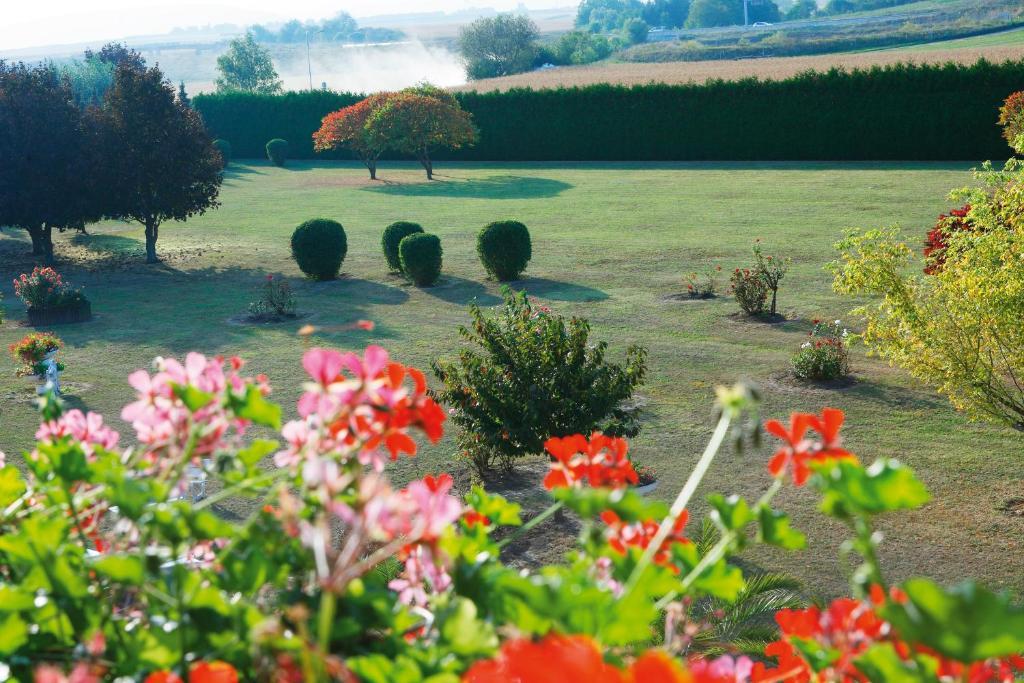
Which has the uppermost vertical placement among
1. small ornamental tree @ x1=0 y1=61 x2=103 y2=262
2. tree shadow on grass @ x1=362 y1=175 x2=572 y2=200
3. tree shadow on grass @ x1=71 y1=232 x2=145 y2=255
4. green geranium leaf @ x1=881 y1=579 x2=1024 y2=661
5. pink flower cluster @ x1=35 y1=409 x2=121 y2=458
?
small ornamental tree @ x1=0 y1=61 x2=103 y2=262

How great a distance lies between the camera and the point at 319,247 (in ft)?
56.2

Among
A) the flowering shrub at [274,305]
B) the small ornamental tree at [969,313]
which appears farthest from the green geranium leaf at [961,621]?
the flowering shrub at [274,305]

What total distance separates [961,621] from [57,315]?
51.8 feet

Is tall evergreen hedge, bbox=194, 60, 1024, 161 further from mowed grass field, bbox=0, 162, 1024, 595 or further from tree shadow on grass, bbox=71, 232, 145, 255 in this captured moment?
tree shadow on grass, bbox=71, 232, 145, 255

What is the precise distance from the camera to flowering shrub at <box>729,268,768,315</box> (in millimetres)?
13023

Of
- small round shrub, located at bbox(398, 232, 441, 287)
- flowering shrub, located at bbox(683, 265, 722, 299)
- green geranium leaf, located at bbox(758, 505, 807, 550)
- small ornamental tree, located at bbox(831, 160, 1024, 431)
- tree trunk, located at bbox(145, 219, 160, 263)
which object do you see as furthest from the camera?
tree trunk, located at bbox(145, 219, 160, 263)

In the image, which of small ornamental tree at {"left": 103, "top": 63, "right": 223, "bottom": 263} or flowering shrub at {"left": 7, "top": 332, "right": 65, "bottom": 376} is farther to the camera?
small ornamental tree at {"left": 103, "top": 63, "right": 223, "bottom": 263}

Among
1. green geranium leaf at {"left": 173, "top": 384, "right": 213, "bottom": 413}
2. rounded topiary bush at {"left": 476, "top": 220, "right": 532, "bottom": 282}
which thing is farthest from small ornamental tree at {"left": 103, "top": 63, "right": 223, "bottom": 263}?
green geranium leaf at {"left": 173, "top": 384, "right": 213, "bottom": 413}

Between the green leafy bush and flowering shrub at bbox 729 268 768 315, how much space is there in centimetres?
573

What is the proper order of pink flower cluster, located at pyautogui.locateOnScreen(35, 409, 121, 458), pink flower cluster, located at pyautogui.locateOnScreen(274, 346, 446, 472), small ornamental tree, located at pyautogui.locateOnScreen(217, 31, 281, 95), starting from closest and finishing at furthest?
pink flower cluster, located at pyautogui.locateOnScreen(274, 346, 446, 472) → pink flower cluster, located at pyautogui.locateOnScreen(35, 409, 121, 458) → small ornamental tree, located at pyautogui.locateOnScreen(217, 31, 281, 95)

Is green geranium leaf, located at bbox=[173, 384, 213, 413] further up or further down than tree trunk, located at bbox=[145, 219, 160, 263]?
further up

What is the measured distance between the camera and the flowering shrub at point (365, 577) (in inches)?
36.8

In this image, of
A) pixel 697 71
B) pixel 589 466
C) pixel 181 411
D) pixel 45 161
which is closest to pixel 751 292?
pixel 589 466

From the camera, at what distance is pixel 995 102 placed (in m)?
27.1
